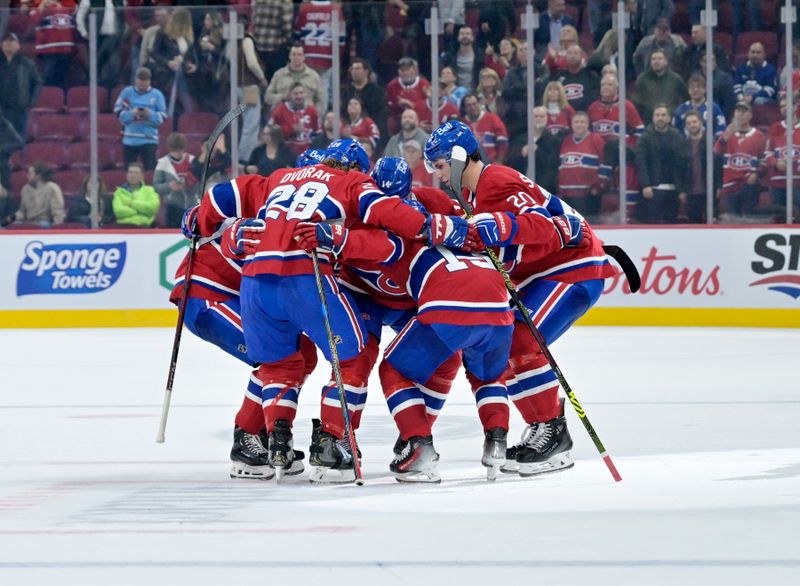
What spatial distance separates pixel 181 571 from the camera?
3.17m

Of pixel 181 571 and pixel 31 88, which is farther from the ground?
pixel 31 88

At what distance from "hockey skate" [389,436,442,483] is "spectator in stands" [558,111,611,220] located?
254 inches

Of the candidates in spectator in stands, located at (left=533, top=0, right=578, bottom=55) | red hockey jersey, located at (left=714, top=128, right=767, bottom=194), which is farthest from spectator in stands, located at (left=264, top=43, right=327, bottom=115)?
red hockey jersey, located at (left=714, top=128, right=767, bottom=194)

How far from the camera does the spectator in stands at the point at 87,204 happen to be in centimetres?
1096

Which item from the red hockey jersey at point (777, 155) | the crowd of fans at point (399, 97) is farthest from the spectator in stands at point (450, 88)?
the red hockey jersey at point (777, 155)

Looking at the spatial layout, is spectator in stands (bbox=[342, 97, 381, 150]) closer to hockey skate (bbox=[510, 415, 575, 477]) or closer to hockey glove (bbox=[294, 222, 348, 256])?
hockey skate (bbox=[510, 415, 575, 477])

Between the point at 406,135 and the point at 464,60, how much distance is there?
76 centimetres

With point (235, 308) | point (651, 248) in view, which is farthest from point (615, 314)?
point (235, 308)

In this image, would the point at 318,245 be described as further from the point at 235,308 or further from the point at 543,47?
the point at 543,47

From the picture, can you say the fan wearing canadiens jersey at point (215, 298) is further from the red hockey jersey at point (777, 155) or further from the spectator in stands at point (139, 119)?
the red hockey jersey at point (777, 155)

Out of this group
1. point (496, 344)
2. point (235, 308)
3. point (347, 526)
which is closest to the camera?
point (347, 526)

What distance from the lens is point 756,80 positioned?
10.7 meters

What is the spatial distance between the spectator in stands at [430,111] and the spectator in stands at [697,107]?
1629 millimetres

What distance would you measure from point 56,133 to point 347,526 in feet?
25.8
